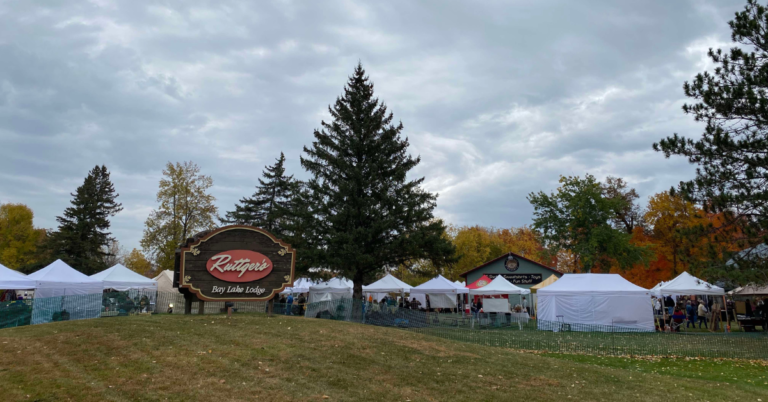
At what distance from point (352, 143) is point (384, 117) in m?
2.75

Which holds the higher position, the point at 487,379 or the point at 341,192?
the point at 341,192

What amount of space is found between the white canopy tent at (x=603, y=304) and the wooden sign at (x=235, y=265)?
14.9 metres

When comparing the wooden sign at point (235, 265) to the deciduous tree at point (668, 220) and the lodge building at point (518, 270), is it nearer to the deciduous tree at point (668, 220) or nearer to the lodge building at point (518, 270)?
the lodge building at point (518, 270)

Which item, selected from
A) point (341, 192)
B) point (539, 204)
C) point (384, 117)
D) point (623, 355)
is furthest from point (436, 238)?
point (539, 204)

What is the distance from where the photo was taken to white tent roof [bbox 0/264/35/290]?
2214 cm

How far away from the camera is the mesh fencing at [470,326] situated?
15.7m

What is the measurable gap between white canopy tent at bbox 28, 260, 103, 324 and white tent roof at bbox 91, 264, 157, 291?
88 centimetres

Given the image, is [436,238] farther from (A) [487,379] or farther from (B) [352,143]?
(A) [487,379]

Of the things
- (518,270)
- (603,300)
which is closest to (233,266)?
(603,300)

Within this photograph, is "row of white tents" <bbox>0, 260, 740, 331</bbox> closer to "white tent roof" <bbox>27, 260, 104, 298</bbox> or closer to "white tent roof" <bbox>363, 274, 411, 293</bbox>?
"white tent roof" <bbox>27, 260, 104, 298</bbox>

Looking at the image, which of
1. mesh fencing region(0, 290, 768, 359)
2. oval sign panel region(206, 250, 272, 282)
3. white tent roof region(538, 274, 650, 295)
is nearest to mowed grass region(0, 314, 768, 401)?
oval sign panel region(206, 250, 272, 282)

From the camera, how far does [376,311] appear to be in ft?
74.4

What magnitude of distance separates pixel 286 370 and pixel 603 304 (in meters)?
21.0

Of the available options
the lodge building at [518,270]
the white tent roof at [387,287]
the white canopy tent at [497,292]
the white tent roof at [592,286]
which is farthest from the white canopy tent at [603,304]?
the lodge building at [518,270]
